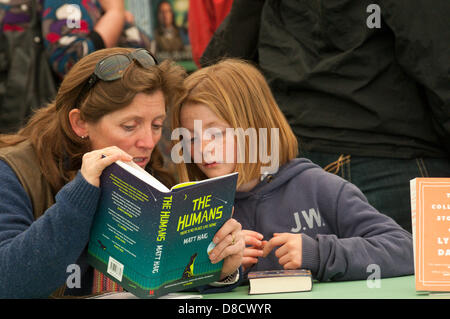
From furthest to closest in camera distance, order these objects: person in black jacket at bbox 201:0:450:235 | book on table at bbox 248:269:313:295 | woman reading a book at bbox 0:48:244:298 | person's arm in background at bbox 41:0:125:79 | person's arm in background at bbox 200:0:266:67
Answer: person's arm in background at bbox 200:0:266:67
person's arm in background at bbox 41:0:125:79
person in black jacket at bbox 201:0:450:235
book on table at bbox 248:269:313:295
woman reading a book at bbox 0:48:244:298

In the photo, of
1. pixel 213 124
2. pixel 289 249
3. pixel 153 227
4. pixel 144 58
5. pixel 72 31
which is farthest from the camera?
pixel 72 31

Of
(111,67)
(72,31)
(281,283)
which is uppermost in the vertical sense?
(72,31)

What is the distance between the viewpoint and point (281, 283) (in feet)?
6.02

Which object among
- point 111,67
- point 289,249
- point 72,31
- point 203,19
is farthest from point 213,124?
point 203,19

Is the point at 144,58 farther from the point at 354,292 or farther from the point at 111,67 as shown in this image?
the point at 354,292

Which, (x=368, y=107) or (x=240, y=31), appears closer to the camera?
(x=368, y=107)

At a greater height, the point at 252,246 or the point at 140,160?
the point at 140,160

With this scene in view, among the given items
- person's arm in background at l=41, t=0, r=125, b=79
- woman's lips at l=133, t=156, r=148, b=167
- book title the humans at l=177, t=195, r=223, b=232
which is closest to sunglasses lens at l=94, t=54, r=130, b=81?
woman's lips at l=133, t=156, r=148, b=167

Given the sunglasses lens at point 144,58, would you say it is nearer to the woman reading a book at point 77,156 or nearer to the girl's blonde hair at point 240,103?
the woman reading a book at point 77,156

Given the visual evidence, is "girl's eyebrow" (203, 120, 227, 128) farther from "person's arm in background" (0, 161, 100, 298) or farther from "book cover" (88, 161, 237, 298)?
"person's arm in background" (0, 161, 100, 298)

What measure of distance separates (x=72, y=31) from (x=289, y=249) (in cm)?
149

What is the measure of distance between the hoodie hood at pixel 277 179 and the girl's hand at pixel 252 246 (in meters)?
0.28

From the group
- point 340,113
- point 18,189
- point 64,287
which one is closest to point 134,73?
point 18,189

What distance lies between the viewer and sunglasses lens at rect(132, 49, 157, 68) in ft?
7.18
